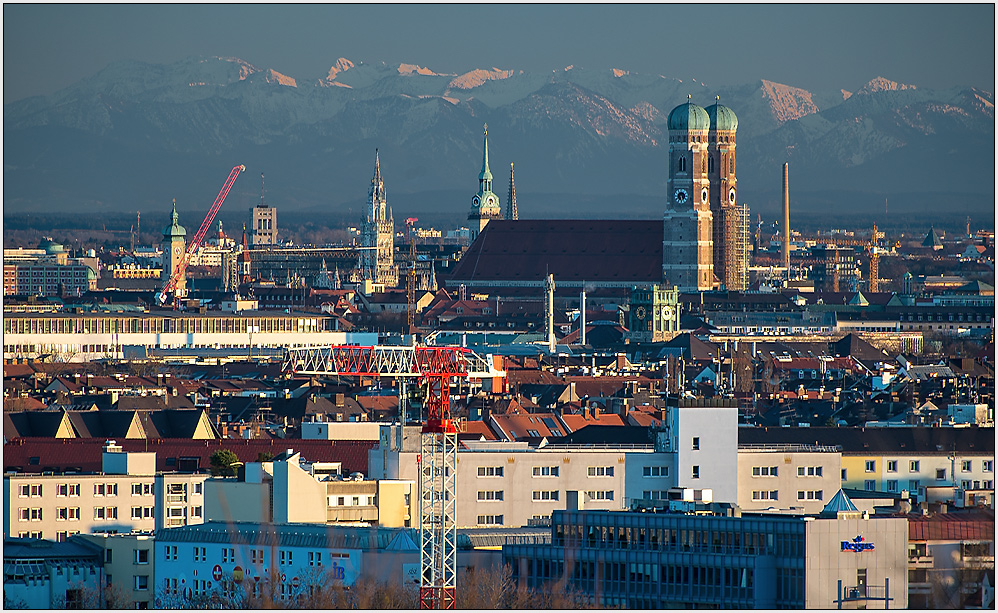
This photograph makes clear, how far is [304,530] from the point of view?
1348 inches

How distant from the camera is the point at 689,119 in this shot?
6491 inches

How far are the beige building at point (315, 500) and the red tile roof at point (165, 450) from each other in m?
6.06

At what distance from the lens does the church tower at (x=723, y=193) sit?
167875 mm

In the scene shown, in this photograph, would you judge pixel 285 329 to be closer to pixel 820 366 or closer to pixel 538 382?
pixel 820 366

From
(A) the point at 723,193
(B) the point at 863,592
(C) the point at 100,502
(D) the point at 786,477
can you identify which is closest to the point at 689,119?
(A) the point at 723,193

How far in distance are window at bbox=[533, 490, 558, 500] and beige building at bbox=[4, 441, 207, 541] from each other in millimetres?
4901

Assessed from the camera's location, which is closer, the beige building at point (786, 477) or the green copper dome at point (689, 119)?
the beige building at point (786, 477)

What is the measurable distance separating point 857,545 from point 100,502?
15991 mm

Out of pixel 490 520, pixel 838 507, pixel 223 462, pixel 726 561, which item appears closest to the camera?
pixel 726 561

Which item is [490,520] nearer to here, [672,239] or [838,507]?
[838,507]

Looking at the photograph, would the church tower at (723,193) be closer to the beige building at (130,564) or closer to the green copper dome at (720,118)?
the green copper dome at (720,118)

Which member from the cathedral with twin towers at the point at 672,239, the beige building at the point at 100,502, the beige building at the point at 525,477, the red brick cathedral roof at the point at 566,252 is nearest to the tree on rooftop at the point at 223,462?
the beige building at the point at 100,502

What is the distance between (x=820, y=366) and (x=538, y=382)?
20.1 metres

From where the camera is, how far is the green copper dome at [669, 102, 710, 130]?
16500cm
